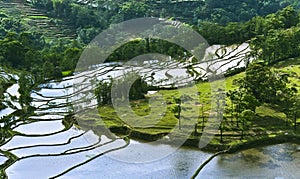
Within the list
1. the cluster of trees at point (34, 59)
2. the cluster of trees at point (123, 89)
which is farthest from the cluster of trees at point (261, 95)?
the cluster of trees at point (34, 59)

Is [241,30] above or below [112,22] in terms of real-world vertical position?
below

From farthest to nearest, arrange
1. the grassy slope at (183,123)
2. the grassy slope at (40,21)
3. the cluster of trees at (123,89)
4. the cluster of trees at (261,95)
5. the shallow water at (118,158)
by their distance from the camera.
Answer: the grassy slope at (40,21)
the cluster of trees at (123,89)
the cluster of trees at (261,95)
the grassy slope at (183,123)
the shallow water at (118,158)

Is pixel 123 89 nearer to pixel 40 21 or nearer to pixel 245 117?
pixel 245 117

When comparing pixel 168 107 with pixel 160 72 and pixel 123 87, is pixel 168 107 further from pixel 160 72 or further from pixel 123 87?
pixel 160 72

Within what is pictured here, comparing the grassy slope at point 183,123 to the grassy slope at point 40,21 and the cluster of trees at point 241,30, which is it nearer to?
the cluster of trees at point 241,30

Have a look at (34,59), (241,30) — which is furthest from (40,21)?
(241,30)

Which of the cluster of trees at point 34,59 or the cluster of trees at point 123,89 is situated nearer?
the cluster of trees at point 123,89
